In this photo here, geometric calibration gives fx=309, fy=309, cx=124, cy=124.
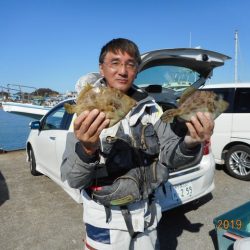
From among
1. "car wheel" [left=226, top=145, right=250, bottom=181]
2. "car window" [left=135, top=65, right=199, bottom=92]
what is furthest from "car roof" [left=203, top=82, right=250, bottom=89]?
"car window" [left=135, top=65, right=199, bottom=92]

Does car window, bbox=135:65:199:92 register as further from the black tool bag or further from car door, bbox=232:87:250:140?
car door, bbox=232:87:250:140

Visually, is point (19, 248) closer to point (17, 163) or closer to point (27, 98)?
point (17, 163)

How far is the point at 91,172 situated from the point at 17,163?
7.26 meters

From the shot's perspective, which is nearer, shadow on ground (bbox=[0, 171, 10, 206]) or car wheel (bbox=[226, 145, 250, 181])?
shadow on ground (bbox=[0, 171, 10, 206])

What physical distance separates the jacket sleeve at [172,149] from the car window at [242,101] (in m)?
5.14

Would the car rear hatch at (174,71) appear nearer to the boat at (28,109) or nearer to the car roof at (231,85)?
the car roof at (231,85)

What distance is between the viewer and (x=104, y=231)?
2184mm

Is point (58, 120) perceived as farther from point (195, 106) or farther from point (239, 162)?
point (239, 162)

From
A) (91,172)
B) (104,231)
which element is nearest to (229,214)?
(104,231)

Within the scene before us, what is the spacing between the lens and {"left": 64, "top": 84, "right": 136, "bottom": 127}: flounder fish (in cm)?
176

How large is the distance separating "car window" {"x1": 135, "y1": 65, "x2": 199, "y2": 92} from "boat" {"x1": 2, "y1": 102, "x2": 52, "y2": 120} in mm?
14801

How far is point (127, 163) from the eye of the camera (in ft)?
6.97

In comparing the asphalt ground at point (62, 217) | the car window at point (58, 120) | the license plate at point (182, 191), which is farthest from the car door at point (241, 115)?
the car window at point (58, 120)

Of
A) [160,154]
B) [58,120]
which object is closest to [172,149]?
[160,154]
